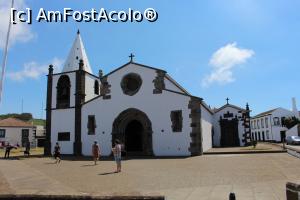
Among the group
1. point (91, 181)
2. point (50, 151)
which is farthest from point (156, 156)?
point (91, 181)

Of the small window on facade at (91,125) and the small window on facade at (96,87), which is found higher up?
the small window on facade at (96,87)

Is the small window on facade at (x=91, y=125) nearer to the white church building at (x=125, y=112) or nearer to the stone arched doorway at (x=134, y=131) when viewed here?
the white church building at (x=125, y=112)

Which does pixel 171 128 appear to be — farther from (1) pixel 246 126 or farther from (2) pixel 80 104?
(1) pixel 246 126

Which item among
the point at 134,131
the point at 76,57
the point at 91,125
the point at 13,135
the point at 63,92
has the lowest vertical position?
the point at 134,131

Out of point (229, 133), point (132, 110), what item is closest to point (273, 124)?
point (229, 133)

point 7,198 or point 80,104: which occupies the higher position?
point 80,104

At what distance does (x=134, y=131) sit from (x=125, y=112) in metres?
2.12

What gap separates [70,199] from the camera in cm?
737

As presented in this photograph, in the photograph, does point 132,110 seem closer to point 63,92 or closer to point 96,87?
Result: point 96,87

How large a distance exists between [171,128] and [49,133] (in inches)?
531

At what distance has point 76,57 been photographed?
113 ft

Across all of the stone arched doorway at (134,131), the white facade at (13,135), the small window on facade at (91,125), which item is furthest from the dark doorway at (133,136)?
the white facade at (13,135)

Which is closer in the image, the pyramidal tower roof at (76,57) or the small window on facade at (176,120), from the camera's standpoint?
the small window on facade at (176,120)

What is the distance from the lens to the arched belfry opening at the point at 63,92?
32.2 meters
